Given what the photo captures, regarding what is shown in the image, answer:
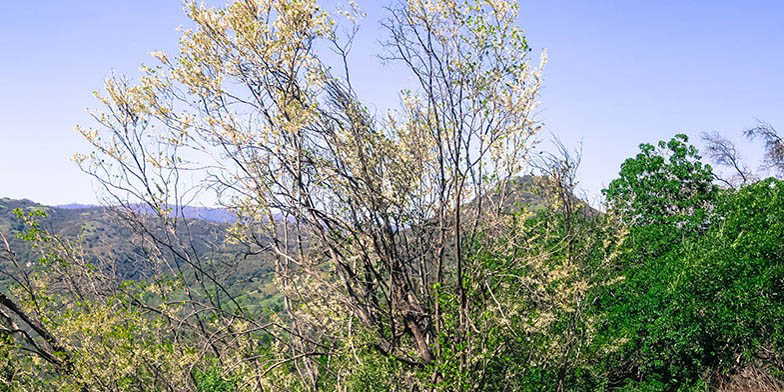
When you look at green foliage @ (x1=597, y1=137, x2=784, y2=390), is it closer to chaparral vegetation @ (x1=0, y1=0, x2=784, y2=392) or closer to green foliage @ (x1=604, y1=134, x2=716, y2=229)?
green foliage @ (x1=604, y1=134, x2=716, y2=229)

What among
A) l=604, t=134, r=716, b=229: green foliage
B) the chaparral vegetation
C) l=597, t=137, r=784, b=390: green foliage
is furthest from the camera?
l=604, t=134, r=716, b=229: green foliage

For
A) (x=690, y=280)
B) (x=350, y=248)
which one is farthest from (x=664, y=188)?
(x=350, y=248)

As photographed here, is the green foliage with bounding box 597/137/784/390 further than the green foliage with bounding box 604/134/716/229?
No

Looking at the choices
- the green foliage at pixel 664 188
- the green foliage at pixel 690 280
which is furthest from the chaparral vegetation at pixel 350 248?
the green foliage at pixel 664 188

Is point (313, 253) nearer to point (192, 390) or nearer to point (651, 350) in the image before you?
point (192, 390)

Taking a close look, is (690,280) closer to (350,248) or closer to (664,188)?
(664,188)

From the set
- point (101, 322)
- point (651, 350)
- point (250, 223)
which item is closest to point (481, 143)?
point (250, 223)

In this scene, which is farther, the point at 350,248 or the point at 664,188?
the point at 664,188

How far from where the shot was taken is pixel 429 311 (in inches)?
342

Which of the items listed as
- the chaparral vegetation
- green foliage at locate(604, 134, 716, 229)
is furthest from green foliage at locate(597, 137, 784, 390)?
the chaparral vegetation

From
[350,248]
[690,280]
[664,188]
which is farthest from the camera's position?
[664,188]

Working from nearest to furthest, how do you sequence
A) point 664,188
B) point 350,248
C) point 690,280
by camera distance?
point 350,248
point 690,280
point 664,188

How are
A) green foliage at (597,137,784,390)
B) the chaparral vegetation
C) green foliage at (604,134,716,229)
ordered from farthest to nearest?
green foliage at (604,134,716,229) < green foliage at (597,137,784,390) < the chaparral vegetation

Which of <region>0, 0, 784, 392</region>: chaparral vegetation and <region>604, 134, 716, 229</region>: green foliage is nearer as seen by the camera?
<region>0, 0, 784, 392</region>: chaparral vegetation
